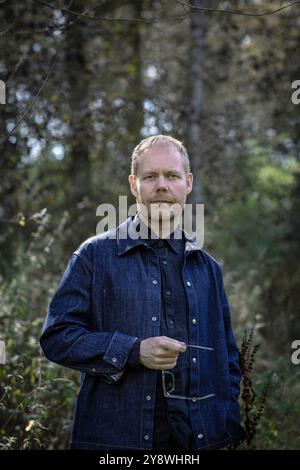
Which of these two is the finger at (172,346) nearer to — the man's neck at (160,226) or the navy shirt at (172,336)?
the navy shirt at (172,336)

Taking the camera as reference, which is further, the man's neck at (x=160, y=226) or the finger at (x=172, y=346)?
the man's neck at (x=160, y=226)

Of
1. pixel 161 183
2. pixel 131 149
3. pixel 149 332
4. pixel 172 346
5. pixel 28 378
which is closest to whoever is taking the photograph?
pixel 172 346

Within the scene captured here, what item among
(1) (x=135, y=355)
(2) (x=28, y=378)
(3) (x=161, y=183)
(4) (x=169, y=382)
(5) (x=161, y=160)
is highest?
(5) (x=161, y=160)

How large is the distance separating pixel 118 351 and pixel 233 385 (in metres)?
0.81

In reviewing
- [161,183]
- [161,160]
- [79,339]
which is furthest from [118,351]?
[161,160]

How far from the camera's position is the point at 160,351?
2633 mm

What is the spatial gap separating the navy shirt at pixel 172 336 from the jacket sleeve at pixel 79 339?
0.08m

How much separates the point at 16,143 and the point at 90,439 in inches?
176

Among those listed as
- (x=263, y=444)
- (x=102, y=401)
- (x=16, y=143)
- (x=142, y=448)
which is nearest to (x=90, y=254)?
(x=102, y=401)

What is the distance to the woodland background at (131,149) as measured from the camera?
467 centimetres

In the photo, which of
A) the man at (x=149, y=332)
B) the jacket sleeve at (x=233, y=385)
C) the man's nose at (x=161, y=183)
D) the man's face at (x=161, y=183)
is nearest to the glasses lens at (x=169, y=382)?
the man at (x=149, y=332)

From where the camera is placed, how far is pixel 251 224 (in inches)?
399

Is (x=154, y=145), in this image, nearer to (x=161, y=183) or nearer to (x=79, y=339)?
(x=161, y=183)
